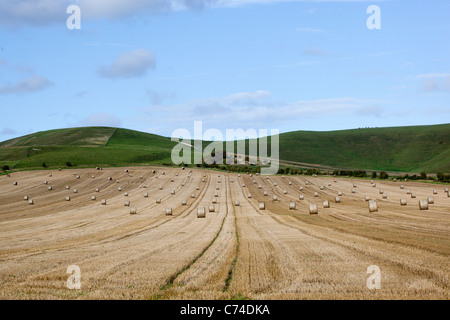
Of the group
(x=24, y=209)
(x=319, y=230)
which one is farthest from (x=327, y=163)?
(x=319, y=230)

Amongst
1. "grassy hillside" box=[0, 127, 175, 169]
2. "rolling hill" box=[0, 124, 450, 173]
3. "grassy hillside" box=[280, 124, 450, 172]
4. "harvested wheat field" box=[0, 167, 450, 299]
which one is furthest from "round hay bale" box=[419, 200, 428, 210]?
"grassy hillside" box=[280, 124, 450, 172]

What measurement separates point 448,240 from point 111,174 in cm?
7138

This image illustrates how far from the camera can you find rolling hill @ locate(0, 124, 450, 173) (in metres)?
119

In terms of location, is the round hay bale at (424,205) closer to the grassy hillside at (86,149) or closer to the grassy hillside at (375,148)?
the grassy hillside at (86,149)

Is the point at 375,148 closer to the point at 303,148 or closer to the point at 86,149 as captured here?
the point at 303,148

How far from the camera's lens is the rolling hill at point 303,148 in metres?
119

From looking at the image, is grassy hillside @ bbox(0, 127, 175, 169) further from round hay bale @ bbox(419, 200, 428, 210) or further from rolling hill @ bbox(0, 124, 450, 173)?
round hay bale @ bbox(419, 200, 428, 210)

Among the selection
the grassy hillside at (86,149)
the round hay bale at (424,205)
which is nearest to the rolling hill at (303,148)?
the grassy hillside at (86,149)

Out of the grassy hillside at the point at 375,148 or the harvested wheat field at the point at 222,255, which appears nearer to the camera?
the harvested wheat field at the point at 222,255

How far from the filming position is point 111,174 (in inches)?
3332

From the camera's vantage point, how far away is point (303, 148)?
162125mm

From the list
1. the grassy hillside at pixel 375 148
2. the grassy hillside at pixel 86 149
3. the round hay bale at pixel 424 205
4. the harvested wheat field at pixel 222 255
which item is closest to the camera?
the harvested wheat field at pixel 222 255

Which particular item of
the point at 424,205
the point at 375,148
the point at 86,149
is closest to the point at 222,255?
the point at 424,205
